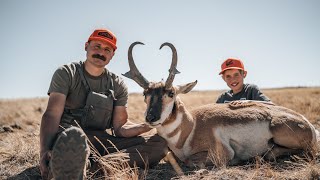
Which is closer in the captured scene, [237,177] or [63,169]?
[63,169]

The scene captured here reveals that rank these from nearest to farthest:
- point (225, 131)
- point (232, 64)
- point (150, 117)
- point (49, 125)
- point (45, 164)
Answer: point (45, 164), point (49, 125), point (150, 117), point (225, 131), point (232, 64)

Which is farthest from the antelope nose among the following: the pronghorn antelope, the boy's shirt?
the boy's shirt

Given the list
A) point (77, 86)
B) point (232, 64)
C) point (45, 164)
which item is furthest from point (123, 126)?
point (232, 64)

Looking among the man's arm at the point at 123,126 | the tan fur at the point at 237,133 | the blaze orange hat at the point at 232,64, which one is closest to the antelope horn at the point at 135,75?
the man's arm at the point at 123,126

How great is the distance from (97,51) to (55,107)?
1321 millimetres

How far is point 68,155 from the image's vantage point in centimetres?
328

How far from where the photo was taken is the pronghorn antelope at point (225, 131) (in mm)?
5602

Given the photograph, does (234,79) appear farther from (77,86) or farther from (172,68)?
(77,86)

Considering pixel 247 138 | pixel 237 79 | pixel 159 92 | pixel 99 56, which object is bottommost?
pixel 247 138

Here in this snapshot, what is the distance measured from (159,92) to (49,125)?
1.90 m

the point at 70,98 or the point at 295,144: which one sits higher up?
the point at 70,98

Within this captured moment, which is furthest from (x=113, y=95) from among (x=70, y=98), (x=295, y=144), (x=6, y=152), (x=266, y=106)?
(x=295, y=144)

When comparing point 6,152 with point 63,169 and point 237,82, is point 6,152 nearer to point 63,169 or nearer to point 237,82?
point 63,169

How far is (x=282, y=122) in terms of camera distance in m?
5.87
